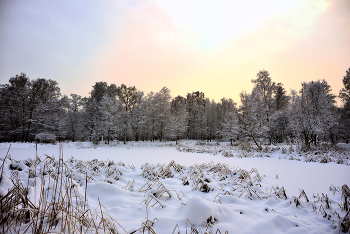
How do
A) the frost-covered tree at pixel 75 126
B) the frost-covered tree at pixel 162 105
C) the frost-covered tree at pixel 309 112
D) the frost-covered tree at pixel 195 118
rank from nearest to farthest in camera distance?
1. the frost-covered tree at pixel 309 112
2. the frost-covered tree at pixel 162 105
3. the frost-covered tree at pixel 75 126
4. the frost-covered tree at pixel 195 118

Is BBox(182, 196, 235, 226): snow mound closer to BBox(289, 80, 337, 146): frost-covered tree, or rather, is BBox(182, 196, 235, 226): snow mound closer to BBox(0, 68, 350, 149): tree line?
BBox(0, 68, 350, 149): tree line

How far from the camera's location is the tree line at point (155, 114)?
545 inches

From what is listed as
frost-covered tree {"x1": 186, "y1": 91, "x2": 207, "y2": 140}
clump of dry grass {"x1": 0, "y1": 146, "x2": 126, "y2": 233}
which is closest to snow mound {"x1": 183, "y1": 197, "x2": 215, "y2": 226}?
clump of dry grass {"x1": 0, "y1": 146, "x2": 126, "y2": 233}

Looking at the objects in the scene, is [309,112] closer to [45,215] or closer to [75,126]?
[45,215]

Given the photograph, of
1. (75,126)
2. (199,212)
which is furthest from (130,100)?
(199,212)

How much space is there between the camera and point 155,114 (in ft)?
95.8

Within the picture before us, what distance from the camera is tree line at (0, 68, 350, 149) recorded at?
13844 mm

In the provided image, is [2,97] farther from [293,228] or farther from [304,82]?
[304,82]

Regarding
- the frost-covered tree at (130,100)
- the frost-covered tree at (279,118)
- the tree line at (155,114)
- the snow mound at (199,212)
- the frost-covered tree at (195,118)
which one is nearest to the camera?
the snow mound at (199,212)

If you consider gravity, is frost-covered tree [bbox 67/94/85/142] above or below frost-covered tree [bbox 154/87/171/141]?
below

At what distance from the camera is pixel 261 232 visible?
1.50 metres

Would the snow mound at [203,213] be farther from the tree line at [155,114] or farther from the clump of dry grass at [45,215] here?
the tree line at [155,114]

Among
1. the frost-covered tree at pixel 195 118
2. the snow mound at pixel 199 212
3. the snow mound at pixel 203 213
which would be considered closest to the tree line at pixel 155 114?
the frost-covered tree at pixel 195 118

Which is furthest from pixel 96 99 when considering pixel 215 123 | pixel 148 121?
pixel 215 123
